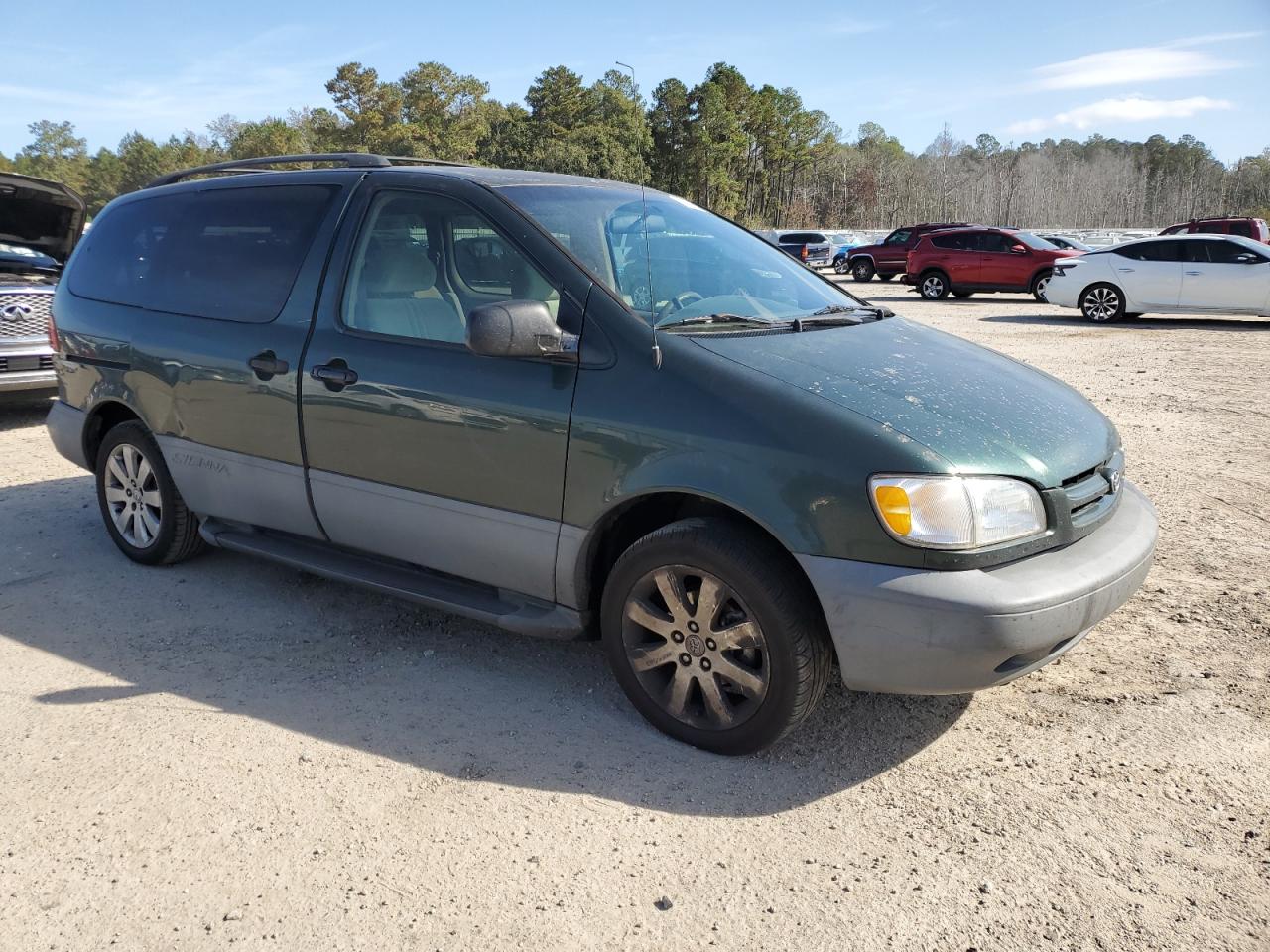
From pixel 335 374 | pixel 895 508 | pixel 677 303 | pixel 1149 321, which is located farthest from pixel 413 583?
pixel 1149 321

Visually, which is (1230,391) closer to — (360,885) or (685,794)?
(685,794)

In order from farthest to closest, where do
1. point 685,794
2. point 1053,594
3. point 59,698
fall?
point 59,698 → point 685,794 → point 1053,594

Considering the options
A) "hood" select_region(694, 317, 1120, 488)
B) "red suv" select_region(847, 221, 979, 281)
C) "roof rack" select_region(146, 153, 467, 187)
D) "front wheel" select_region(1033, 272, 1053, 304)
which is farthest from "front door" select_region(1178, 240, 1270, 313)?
"roof rack" select_region(146, 153, 467, 187)

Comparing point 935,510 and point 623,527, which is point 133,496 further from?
point 935,510

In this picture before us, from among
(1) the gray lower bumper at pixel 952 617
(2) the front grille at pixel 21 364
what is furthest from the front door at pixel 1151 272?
(2) the front grille at pixel 21 364

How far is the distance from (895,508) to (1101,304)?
55.0ft

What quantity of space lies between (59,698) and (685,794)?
236 centimetres

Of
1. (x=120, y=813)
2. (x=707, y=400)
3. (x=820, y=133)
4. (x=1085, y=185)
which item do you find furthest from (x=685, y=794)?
(x=1085, y=185)

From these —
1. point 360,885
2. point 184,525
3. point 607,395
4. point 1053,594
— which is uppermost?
point 607,395

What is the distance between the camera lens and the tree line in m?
70.1

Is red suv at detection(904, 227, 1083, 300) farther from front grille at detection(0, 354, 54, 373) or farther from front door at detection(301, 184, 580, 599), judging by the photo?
front door at detection(301, 184, 580, 599)

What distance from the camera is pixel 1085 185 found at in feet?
335

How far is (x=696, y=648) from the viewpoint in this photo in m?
3.21

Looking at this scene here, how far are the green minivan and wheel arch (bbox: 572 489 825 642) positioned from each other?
1 centimetres
